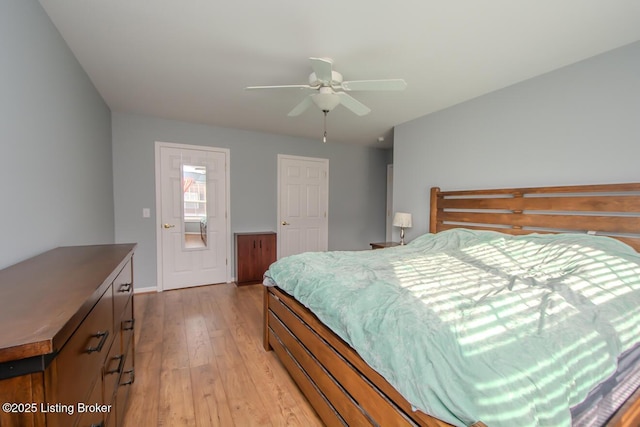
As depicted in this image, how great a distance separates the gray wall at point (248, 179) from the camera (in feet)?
11.9

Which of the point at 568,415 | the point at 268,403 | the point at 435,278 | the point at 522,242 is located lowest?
the point at 268,403

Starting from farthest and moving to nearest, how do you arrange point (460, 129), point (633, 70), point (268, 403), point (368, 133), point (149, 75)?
point (368, 133) < point (460, 129) < point (149, 75) < point (633, 70) < point (268, 403)

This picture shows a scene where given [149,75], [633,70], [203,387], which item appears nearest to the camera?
[203,387]

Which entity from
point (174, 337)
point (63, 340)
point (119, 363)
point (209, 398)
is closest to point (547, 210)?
point (209, 398)

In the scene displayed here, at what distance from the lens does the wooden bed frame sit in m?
1.12

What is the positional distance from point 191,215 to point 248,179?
40.1 inches

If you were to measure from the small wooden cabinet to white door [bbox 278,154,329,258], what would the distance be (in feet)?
1.40

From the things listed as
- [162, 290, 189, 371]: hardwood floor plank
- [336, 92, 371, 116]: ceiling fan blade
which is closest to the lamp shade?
[336, 92, 371, 116]: ceiling fan blade

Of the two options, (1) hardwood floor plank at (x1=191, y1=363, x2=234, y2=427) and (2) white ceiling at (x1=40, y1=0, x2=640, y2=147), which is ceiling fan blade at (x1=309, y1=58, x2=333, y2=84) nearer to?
(2) white ceiling at (x1=40, y1=0, x2=640, y2=147)

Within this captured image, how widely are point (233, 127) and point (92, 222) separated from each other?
2.27 meters

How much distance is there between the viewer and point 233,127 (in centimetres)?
416

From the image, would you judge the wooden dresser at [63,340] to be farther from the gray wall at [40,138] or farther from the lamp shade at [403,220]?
the lamp shade at [403,220]

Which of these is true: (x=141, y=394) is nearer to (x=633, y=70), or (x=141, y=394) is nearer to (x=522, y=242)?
(x=522, y=242)

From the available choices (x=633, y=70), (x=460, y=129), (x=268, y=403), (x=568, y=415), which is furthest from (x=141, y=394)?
(x=633, y=70)
